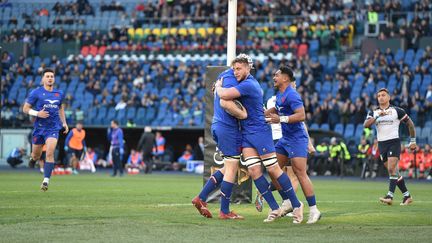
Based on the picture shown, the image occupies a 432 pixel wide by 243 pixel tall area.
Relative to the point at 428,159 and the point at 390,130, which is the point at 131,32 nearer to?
the point at 428,159

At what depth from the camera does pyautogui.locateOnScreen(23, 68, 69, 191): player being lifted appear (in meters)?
21.3

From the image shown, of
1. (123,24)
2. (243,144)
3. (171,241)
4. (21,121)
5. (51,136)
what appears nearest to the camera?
(171,241)

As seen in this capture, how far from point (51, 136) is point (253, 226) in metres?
9.02

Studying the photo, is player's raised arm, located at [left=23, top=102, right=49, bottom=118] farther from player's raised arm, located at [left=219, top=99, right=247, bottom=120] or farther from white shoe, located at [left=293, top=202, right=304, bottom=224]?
white shoe, located at [left=293, top=202, right=304, bottom=224]

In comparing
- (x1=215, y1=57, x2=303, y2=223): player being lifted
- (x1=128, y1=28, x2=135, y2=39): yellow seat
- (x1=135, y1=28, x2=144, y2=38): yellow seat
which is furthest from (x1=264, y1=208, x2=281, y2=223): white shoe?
(x1=128, y1=28, x2=135, y2=39): yellow seat

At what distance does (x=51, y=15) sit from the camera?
189 ft

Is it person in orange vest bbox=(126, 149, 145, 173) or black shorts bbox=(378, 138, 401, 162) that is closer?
black shorts bbox=(378, 138, 401, 162)

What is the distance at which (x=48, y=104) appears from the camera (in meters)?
21.7

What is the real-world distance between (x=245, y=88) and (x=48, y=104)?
8610mm

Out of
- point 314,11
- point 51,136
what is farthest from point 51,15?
point 51,136

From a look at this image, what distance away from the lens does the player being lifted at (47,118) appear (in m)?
21.3

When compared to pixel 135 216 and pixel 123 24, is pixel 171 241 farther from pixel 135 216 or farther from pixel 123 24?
pixel 123 24

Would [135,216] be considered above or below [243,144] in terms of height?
below

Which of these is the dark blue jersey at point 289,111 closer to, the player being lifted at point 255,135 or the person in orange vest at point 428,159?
the player being lifted at point 255,135
